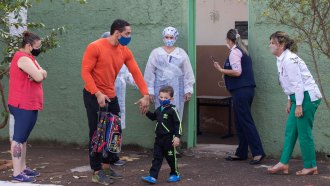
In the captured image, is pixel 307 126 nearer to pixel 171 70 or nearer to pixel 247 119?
pixel 247 119

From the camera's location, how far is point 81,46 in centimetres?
982

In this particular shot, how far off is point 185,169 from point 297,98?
180 cm

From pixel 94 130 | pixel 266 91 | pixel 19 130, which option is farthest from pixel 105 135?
pixel 266 91

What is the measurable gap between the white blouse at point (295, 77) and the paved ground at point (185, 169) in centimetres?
100

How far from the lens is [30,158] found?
9.02 m

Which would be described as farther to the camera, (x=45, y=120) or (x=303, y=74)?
(x=45, y=120)

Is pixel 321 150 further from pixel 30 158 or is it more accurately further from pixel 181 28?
pixel 30 158

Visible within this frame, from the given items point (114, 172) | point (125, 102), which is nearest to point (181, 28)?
point (125, 102)

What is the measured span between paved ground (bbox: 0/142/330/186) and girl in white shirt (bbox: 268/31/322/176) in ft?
0.82

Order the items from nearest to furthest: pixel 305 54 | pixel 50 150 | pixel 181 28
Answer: pixel 305 54 → pixel 181 28 → pixel 50 150

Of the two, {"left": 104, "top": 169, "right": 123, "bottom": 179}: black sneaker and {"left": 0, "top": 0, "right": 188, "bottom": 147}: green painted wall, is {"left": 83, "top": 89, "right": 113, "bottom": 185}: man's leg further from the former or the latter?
{"left": 0, "top": 0, "right": 188, "bottom": 147}: green painted wall

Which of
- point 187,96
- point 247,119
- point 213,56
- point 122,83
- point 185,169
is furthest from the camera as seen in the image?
point 213,56

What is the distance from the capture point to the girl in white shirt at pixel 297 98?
286 inches

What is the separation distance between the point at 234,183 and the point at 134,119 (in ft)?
9.14
